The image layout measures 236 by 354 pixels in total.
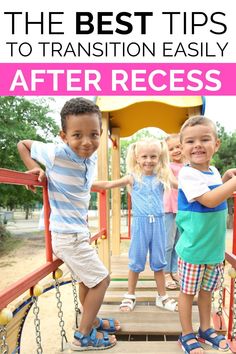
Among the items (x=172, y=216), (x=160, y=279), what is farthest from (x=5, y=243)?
(x=160, y=279)

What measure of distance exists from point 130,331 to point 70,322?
6.04 metres

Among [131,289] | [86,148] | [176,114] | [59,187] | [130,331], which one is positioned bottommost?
Result: [130,331]

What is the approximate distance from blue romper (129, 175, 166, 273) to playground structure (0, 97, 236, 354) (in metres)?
0.37

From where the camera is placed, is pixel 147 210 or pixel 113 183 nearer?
pixel 113 183

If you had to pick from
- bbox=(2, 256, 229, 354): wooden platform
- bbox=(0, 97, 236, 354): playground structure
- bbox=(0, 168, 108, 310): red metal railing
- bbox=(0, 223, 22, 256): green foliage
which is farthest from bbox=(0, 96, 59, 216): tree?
bbox=(0, 168, 108, 310): red metal railing

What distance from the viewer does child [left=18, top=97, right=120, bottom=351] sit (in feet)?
6.09

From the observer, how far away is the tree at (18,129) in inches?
541

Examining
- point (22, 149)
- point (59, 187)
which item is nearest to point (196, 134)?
point (59, 187)

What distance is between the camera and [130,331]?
2500 mm

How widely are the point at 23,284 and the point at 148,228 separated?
1409mm

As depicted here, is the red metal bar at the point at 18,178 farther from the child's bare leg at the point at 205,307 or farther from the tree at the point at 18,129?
the tree at the point at 18,129

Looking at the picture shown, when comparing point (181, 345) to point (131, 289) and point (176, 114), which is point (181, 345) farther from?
point (176, 114)

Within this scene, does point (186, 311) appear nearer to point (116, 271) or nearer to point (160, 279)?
point (160, 279)

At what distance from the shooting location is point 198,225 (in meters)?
1.81
